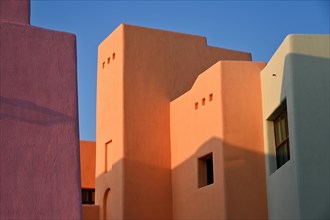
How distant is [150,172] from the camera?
19969 millimetres

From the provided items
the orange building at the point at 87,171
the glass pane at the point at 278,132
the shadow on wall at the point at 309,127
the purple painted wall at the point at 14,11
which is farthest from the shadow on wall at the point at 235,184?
the orange building at the point at 87,171

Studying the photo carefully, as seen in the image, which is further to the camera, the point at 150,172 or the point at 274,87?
the point at 150,172

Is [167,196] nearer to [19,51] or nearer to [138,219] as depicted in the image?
[138,219]

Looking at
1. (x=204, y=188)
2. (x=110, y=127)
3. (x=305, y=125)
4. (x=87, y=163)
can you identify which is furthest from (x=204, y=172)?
(x=87, y=163)

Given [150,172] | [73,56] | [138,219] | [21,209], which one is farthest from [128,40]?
[21,209]

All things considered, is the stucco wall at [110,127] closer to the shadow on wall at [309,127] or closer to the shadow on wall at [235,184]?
the shadow on wall at [235,184]

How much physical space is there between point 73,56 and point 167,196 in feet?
35.1

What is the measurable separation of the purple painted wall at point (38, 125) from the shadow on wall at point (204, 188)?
24.6 ft

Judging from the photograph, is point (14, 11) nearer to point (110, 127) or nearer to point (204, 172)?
point (204, 172)

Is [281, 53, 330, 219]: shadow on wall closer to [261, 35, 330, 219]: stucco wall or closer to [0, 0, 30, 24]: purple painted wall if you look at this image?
[261, 35, 330, 219]: stucco wall

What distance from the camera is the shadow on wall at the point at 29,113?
30.9 feet

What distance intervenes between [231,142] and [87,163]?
1045 centimetres

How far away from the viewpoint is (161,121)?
67.5 ft

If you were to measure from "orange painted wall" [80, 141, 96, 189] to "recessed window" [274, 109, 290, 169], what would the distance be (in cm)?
1118
